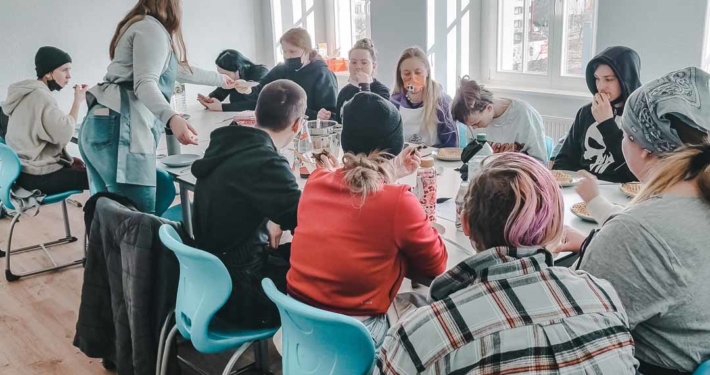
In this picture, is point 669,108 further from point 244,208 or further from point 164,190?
point 164,190

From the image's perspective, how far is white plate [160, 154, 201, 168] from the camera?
3.00m

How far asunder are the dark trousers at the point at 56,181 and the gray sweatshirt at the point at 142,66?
1021 millimetres

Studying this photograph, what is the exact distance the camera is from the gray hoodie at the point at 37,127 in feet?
12.3

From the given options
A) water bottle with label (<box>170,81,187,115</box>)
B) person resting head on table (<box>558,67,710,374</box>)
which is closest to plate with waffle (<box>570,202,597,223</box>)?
person resting head on table (<box>558,67,710,374</box>)

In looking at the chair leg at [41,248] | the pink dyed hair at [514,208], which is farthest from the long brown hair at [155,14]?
the pink dyed hair at [514,208]

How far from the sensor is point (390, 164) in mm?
1845

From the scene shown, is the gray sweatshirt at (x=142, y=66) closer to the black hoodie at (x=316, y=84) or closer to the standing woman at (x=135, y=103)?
the standing woman at (x=135, y=103)

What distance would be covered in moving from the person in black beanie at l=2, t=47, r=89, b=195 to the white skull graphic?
2700 mm

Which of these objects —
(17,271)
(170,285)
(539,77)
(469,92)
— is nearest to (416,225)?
(170,285)

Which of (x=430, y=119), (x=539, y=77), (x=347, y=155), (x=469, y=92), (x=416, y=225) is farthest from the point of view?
(x=539, y=77)

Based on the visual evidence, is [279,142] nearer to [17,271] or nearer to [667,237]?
[667,237]

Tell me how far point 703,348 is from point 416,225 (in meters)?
0.69

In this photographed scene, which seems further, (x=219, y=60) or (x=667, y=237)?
(x=219, y=60)

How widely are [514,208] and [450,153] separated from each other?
1904mm
